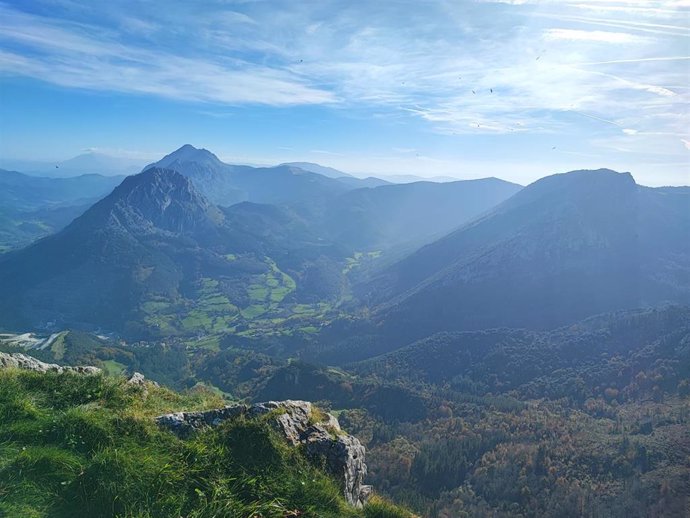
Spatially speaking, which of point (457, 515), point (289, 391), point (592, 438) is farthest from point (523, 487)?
point (289, 391)

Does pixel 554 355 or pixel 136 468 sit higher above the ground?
pixel 136 468

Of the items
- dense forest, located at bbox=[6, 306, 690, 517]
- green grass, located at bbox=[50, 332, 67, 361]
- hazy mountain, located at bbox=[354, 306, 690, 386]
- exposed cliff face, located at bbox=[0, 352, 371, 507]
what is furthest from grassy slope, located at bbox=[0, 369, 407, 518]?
hazy mountain, located at bbox=[354, 306, 690, 386]

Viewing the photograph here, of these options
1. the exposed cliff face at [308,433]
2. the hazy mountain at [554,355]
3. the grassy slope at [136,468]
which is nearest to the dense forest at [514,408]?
the hazy mountain at [554,355]

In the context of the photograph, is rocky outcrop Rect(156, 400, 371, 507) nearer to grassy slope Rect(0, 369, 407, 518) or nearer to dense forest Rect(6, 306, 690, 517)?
grassy slope Rect(0, 369, 407, 518)

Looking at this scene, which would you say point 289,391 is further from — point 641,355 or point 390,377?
point 641,355

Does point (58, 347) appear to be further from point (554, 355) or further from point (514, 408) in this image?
point (554, 355)

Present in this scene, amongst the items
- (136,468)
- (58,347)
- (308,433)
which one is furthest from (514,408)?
(58,347)

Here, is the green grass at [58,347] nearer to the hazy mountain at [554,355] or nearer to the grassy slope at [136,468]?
the hazy mountain at [554,355]
